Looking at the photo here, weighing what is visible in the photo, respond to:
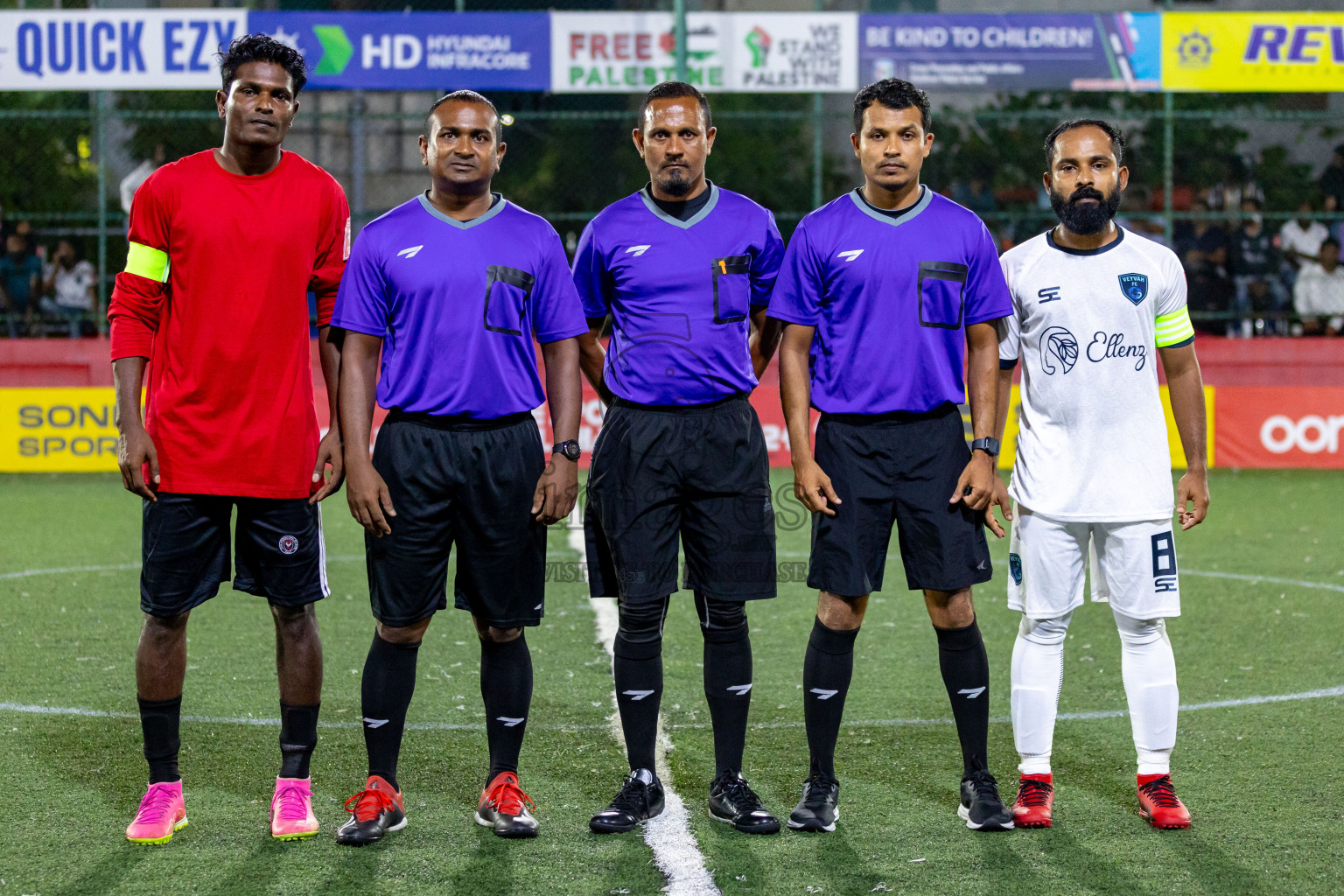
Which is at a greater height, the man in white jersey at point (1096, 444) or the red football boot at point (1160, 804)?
the man in white jersey at point (1096, 444)

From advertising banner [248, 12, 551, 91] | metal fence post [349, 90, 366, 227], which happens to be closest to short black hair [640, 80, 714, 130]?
advertising banner [248, 12, 551, 91]

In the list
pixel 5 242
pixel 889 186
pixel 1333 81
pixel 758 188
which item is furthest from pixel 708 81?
pixel 889 186

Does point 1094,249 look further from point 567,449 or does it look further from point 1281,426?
point 1281,426

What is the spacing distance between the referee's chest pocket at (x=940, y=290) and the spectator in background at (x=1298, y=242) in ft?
45.8

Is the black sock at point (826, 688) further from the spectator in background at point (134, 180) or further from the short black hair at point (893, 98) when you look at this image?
the spectator in background at point (134, 180)

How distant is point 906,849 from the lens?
13.1ft

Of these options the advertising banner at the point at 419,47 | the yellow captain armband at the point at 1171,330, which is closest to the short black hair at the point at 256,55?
the yellow captain armband at the point at 1171,330

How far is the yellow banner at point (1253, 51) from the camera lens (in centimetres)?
1566

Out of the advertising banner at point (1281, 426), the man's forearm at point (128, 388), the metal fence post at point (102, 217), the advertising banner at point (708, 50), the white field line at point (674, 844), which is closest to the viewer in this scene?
the white field line at point (674, 844)

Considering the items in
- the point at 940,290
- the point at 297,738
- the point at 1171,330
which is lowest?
the point at 297,738

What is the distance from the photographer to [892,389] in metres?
4.12

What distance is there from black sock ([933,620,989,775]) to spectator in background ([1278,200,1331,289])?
1397 centimetres

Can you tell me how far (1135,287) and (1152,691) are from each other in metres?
1.19

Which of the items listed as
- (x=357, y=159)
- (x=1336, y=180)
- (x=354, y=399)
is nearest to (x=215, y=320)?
(x=354, y=399)
